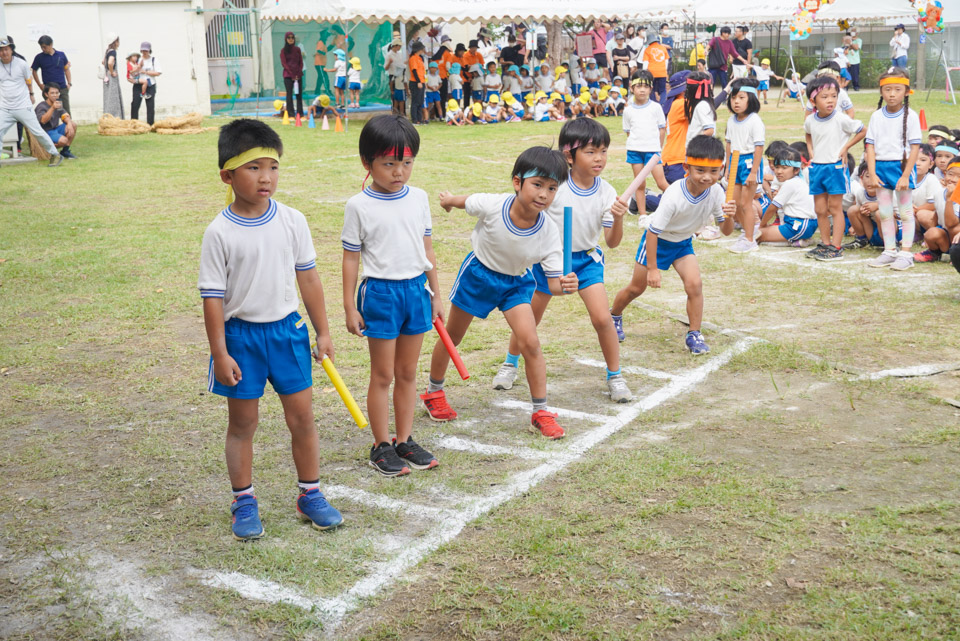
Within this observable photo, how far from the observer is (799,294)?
7246mm

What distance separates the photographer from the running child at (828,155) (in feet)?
26.5

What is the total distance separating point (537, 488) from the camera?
399 centimetres

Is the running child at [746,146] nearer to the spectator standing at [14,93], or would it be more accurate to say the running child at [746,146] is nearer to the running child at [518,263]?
the running child at [518,263]

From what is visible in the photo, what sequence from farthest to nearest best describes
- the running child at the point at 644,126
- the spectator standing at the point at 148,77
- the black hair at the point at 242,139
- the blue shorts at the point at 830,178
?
the spectator standing at the point at 148,77 → the running child at the point at 644,126 → the blue shorts at the point at 830,178 → the black hair at the point at 242,139

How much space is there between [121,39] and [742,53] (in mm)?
16319

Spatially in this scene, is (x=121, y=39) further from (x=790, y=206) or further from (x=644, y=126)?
(x=790, y=206)

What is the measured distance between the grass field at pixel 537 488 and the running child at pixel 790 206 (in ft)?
5.28

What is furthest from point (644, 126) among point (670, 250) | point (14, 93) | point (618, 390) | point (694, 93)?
point (14, 93)

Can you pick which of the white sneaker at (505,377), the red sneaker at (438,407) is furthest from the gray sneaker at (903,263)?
the red sneaker at (438,407)

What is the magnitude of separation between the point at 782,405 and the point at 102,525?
3.31 meters

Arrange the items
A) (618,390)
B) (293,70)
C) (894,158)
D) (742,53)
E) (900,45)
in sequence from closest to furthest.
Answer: (618,390) < (894,158) < (293,70) < (900,45) < (742,53)

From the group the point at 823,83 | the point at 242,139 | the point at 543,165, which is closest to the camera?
the point at 242,139

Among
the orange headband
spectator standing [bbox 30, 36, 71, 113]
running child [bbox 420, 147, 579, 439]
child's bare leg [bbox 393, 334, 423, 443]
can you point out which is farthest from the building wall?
child's bare leg [bbox 393, 334, 423, 443]

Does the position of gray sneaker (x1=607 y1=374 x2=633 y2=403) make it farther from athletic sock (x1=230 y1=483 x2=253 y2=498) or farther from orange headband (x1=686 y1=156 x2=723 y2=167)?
athletic sock (x1=230 y1=483 x2=253 y2=498)
